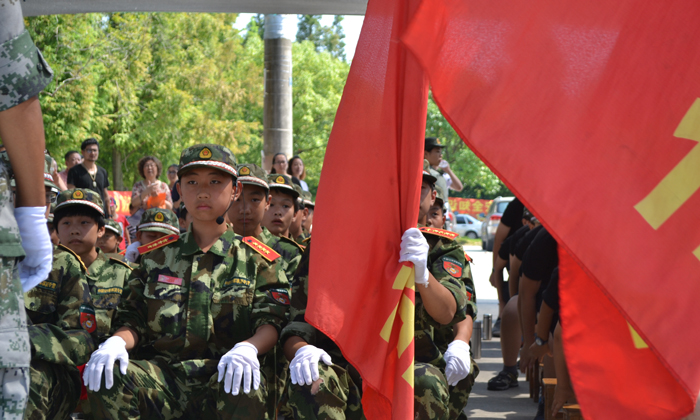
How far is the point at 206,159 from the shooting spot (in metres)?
3.69

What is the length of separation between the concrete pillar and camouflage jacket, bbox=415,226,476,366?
7.20 meters

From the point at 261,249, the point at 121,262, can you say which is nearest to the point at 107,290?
the point at 121,262

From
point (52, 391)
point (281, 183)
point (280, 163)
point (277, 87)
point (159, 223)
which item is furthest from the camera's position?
point (277, 87)

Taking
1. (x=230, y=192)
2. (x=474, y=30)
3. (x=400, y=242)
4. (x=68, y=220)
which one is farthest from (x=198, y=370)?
(x=474, y=30)

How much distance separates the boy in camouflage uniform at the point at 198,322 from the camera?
10.3 feet

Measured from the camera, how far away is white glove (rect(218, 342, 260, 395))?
3.12 metres

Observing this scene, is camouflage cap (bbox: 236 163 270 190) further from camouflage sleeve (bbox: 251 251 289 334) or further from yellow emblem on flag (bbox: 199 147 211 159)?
camouflage sleeve (bbox: 251 251 289 334)

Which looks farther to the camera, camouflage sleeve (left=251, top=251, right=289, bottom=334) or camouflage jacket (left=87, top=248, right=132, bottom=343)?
camouflage jacket (left=87, top=248, right=132, bottom=343)

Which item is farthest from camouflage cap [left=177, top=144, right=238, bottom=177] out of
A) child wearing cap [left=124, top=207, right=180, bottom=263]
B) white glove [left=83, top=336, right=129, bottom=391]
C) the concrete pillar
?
the concrete pillar

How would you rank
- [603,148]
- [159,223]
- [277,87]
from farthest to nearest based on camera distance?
1. [277,87]
2. [159,223]
3. [603,148]

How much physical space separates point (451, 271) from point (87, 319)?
1.85 metres

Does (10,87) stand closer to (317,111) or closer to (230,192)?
(230,192)

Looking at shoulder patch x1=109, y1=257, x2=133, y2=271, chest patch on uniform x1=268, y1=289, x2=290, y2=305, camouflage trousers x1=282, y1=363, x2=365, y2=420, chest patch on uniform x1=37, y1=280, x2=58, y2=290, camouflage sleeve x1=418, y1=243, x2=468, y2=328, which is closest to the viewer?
camouflage trousers x1=282, y1=363, x2=365, y2=420

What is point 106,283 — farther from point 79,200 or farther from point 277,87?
point 277,87
